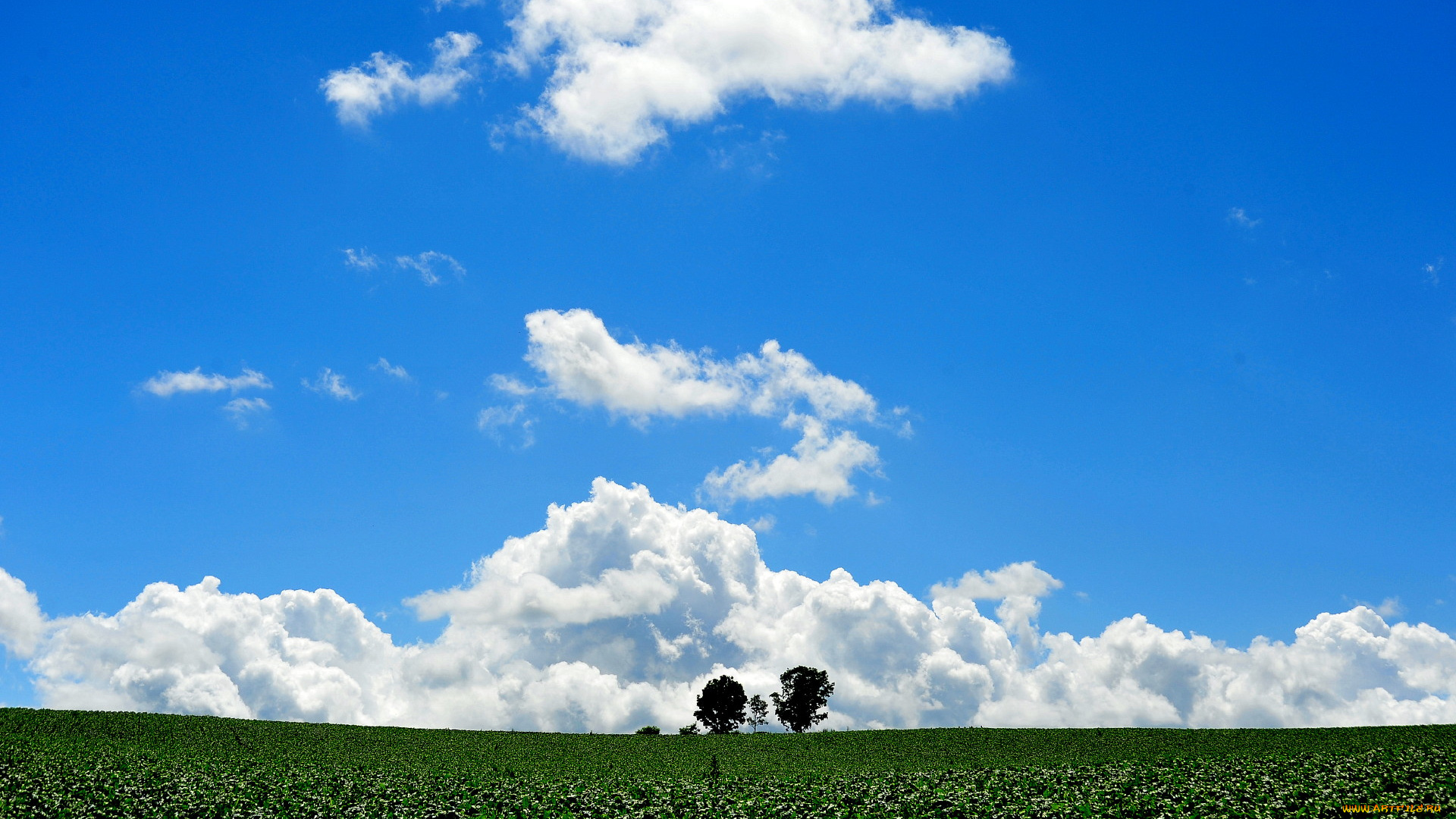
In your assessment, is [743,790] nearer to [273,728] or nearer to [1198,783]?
[1198,783]

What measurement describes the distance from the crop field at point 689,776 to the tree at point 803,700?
145 feet

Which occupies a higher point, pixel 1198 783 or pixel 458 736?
pixel 1198 783

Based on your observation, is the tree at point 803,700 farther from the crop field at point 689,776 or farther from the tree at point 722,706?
the crop field at point 689,776

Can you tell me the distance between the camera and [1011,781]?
1593 inches

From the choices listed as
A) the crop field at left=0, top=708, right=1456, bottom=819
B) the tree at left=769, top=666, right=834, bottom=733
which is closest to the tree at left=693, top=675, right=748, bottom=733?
the tree at left=769, top=666, right=834, bottom=733

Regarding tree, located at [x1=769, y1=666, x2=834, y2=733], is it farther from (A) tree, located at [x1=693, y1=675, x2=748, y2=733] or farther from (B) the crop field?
(B) the crop field

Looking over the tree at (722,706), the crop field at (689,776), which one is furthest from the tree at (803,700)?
the crop field at (689,776)

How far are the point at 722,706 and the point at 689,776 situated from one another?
2496 inches

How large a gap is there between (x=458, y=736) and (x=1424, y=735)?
76591 millimetres

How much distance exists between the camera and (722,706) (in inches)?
4395

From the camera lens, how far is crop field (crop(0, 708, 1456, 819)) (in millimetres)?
35281

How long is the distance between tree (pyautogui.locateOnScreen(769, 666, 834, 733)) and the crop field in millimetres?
44239

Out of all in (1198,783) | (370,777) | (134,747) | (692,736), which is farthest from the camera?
(692,736)

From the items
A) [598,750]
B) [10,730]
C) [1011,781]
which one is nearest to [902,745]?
[598,750]
